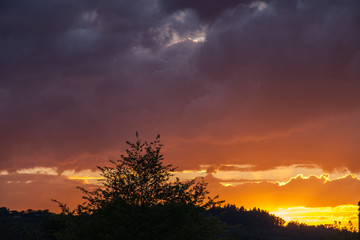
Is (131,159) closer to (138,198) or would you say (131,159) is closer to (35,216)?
(138,198)

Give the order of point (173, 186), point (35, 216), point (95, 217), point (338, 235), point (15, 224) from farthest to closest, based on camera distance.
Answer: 1. point (35, 216)
2. point (15, 224)
3. point (338, 235)
4. point (173, 186)
5. point (95, 217)

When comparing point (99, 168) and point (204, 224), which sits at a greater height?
point (99, 168)

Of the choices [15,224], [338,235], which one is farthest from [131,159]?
[15,224]

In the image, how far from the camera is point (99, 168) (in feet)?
93.7

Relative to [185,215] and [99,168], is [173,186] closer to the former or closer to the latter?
[185,215]

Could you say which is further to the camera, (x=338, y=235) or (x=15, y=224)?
(x=15, y=224)

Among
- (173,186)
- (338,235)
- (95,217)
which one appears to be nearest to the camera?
(95,217)

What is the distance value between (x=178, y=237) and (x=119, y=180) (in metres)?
5.87

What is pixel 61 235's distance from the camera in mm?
Result: 26656

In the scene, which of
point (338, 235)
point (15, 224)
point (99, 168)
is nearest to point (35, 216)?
point (15, 224)

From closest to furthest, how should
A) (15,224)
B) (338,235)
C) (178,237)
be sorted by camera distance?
1. (178,237)
2. (338,235)
3. (15,224)

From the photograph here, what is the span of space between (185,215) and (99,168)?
273 inches

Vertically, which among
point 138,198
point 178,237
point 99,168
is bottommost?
point 178,237

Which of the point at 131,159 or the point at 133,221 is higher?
the point at 131,159
